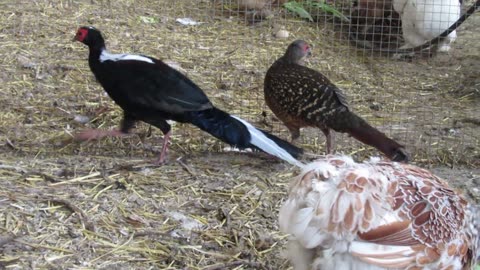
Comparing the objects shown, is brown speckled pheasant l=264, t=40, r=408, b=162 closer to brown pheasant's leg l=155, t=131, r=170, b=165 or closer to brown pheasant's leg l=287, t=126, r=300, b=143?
brown pheasant's leg l=287, t=126, r=300, b=143

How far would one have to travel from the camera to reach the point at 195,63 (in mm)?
6500

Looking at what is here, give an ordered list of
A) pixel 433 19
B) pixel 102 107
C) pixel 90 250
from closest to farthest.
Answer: pixel 90 250 < pixel 102 107 < pixel 433 19

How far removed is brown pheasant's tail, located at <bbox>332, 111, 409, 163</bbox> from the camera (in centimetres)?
447

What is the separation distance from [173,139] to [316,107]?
1081mm

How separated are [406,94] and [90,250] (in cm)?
390

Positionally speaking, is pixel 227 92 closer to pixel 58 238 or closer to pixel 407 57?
pixel 407 57

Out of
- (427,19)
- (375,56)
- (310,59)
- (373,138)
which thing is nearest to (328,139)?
(373,138)

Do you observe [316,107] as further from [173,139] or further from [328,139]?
[173,139]

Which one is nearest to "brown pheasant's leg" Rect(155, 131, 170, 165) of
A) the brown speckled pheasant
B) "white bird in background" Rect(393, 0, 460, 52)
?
the brown speckled pheasant

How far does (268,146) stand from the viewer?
4.45m

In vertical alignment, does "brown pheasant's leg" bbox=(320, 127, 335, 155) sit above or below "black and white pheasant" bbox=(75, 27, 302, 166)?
below

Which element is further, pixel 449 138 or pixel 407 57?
pixel 407 57

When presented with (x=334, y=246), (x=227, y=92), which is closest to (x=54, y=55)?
(x=227, y=92)

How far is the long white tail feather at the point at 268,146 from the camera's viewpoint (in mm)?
4375
